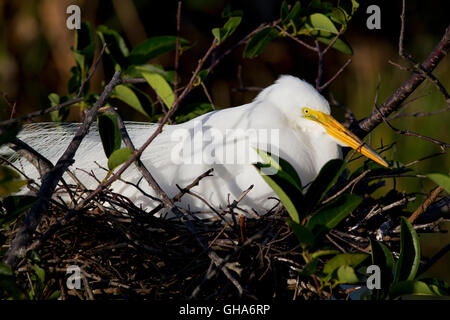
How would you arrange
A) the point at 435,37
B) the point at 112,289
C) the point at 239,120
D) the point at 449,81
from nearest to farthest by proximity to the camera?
the point at 112,289, the point at 239,120, the point at 449,81, the point at 435,37

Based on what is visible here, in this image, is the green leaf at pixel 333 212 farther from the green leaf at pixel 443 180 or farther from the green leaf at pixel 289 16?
the green leaf at pixel 289 16

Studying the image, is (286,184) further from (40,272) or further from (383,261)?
(40,272)

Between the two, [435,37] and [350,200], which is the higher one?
[435,37]

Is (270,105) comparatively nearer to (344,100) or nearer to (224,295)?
(224,295)

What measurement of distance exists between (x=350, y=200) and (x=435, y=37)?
294 cm

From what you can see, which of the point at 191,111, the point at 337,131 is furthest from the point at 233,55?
the point at 337,131

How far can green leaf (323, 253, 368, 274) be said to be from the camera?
132cm

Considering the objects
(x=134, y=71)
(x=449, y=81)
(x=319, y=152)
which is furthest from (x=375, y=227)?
(x=449, y=81)

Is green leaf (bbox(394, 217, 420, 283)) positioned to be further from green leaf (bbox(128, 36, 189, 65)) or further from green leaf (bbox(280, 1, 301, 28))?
green leaf (bbox(128, 36, 189, 65))

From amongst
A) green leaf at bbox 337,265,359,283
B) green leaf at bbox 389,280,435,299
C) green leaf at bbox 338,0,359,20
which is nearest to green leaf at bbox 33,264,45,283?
green leaf at bbox 337,265,359,283

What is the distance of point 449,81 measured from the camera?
3.25m

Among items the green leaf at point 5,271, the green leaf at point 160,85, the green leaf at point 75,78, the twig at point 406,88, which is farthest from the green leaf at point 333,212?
the green leaf at point 75,78

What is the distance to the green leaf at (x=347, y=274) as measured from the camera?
1271mm

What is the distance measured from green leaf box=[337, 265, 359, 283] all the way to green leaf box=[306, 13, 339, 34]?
1.01 meters
